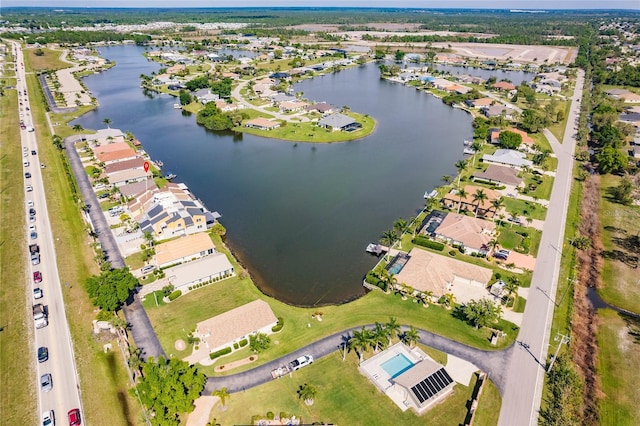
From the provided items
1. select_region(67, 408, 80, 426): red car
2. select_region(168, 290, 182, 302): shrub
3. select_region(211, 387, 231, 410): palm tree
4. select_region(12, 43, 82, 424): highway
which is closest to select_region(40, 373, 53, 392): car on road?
select_region(12, 43, 82, 424): highway

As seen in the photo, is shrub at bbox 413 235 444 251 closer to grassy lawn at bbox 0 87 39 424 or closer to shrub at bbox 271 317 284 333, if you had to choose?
shrub at bbox 271 317 284 333

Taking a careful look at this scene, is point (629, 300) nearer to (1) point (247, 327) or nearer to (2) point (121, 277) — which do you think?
(1) point (247, 327)

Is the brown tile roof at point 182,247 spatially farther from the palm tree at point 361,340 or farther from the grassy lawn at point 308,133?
the grassy lawn at point 308,133

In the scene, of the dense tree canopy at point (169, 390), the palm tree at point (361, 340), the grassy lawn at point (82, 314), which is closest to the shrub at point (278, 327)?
the palm tree at point (361, 340)

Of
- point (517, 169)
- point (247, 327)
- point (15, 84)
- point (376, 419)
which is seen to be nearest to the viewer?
point (376, 419)

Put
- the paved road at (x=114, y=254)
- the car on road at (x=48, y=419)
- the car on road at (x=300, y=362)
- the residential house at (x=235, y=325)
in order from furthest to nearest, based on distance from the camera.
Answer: the paved road at (x=114, y=254)
the residential house at (x=235, y=325)
the car on road at (x=300, y=362)
the car on road at (x=48, y=419)

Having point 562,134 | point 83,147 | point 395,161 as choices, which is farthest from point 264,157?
point 562,134
